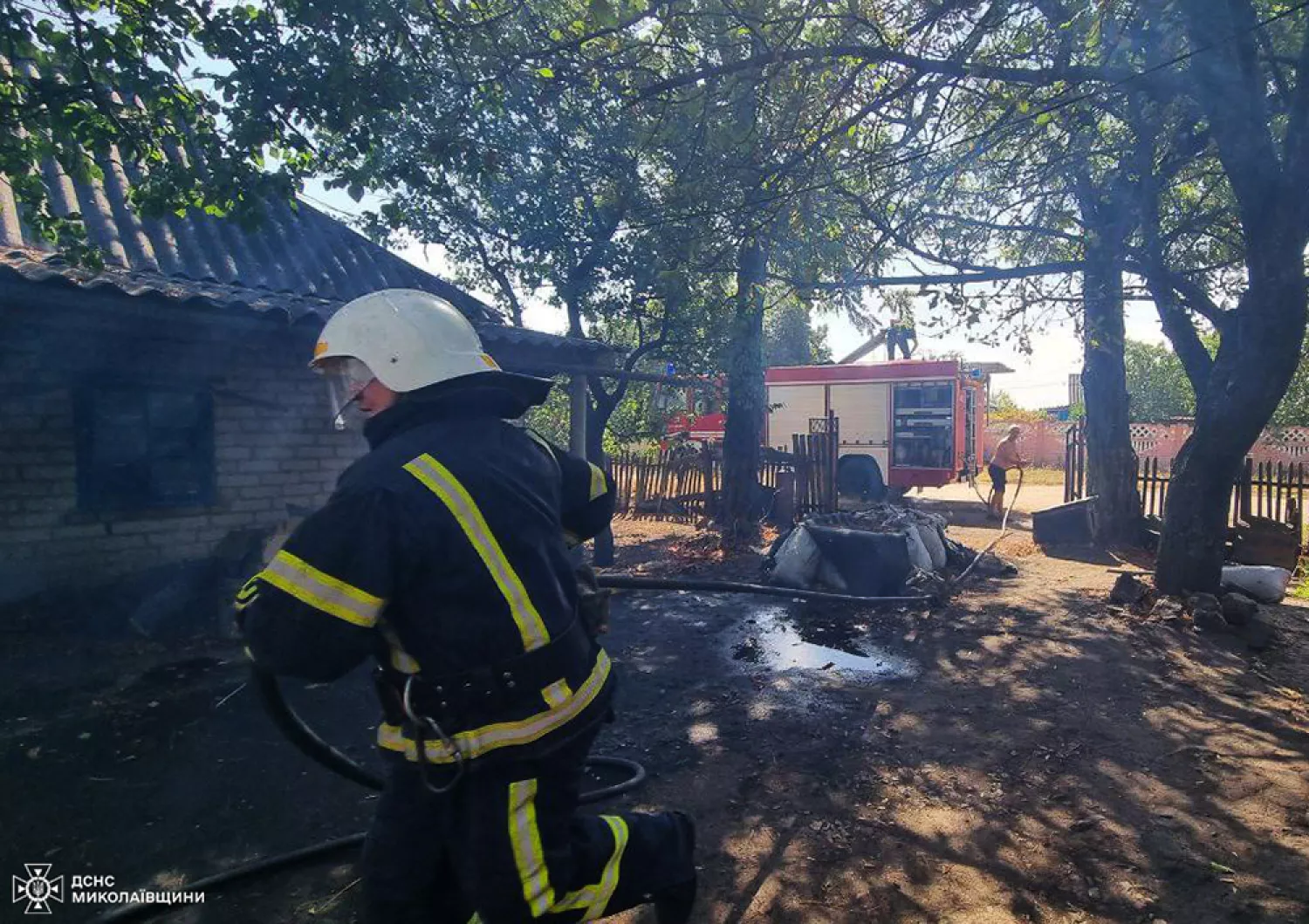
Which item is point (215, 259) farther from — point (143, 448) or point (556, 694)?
point (556, 694)

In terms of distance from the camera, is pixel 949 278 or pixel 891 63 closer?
pixel 891 63

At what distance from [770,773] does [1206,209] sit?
367 inches

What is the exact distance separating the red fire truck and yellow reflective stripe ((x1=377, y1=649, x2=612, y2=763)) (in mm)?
13075

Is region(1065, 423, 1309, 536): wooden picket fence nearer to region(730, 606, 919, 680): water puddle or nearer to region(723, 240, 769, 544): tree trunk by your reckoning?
region(730, 606, 919, 680): water puddle

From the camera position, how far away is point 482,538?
1.81m

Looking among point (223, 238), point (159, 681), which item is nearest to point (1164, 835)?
point (159, 681)

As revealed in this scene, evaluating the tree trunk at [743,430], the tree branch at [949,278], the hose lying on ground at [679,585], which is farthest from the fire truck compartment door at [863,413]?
the hose lying on ground at [679,585]

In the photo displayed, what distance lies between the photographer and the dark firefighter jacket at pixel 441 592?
169 cm

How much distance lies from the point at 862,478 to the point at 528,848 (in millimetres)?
15731

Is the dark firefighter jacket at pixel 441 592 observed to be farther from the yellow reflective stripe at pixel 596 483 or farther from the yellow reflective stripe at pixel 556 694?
the yellow reflective stripe at pixel 596 483

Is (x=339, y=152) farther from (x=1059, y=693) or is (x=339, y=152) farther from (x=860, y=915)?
(x=1059, y=693)

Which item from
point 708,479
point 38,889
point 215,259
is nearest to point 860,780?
point 38,889

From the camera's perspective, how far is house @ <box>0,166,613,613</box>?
5.71 m

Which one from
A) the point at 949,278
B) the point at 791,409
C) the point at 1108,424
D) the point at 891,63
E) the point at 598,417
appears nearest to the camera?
the point at 891,63
